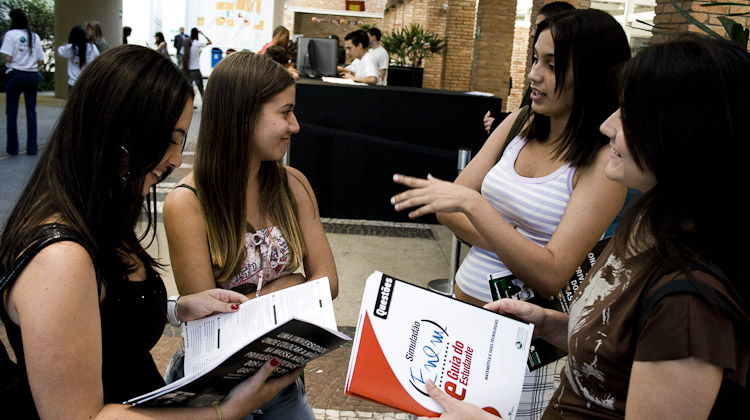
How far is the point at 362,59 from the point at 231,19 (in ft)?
27.1

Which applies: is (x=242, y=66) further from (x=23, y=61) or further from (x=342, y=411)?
(x=23, y=61)

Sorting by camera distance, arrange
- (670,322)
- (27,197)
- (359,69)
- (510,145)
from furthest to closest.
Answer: (359,69) → (510,145) → (27,197) → (670,322)

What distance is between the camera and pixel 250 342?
1249 millimetres

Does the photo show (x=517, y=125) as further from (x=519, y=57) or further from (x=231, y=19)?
(x=519, y=57)

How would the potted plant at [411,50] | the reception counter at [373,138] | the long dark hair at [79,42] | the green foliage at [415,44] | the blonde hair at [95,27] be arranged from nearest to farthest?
the reception counter at [373,138] → the long dark hair at [79,42] → the blonde hair at [95,27] → the potted plant at [411,50] → the green foliage at [415,44]

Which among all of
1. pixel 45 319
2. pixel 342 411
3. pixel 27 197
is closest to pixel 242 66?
pixel 27 197

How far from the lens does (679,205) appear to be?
1091 millimetres

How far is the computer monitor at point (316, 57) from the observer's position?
34.3ft

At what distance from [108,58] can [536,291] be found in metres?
1.21

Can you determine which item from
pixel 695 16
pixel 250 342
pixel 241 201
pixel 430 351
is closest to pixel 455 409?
pixel 430 351

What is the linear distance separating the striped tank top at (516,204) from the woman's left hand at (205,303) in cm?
72

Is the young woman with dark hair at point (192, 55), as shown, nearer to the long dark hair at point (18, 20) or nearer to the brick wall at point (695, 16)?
the long dark hair at point (18, 20)

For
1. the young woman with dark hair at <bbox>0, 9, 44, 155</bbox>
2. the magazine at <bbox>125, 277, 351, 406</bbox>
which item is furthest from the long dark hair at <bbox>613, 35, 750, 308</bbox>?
the young woman with dark hair at <bbox>0, 9, 44, 155</bbox>

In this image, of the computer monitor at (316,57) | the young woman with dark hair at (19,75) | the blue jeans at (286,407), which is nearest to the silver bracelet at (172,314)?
the blue jeans at (286,407)
